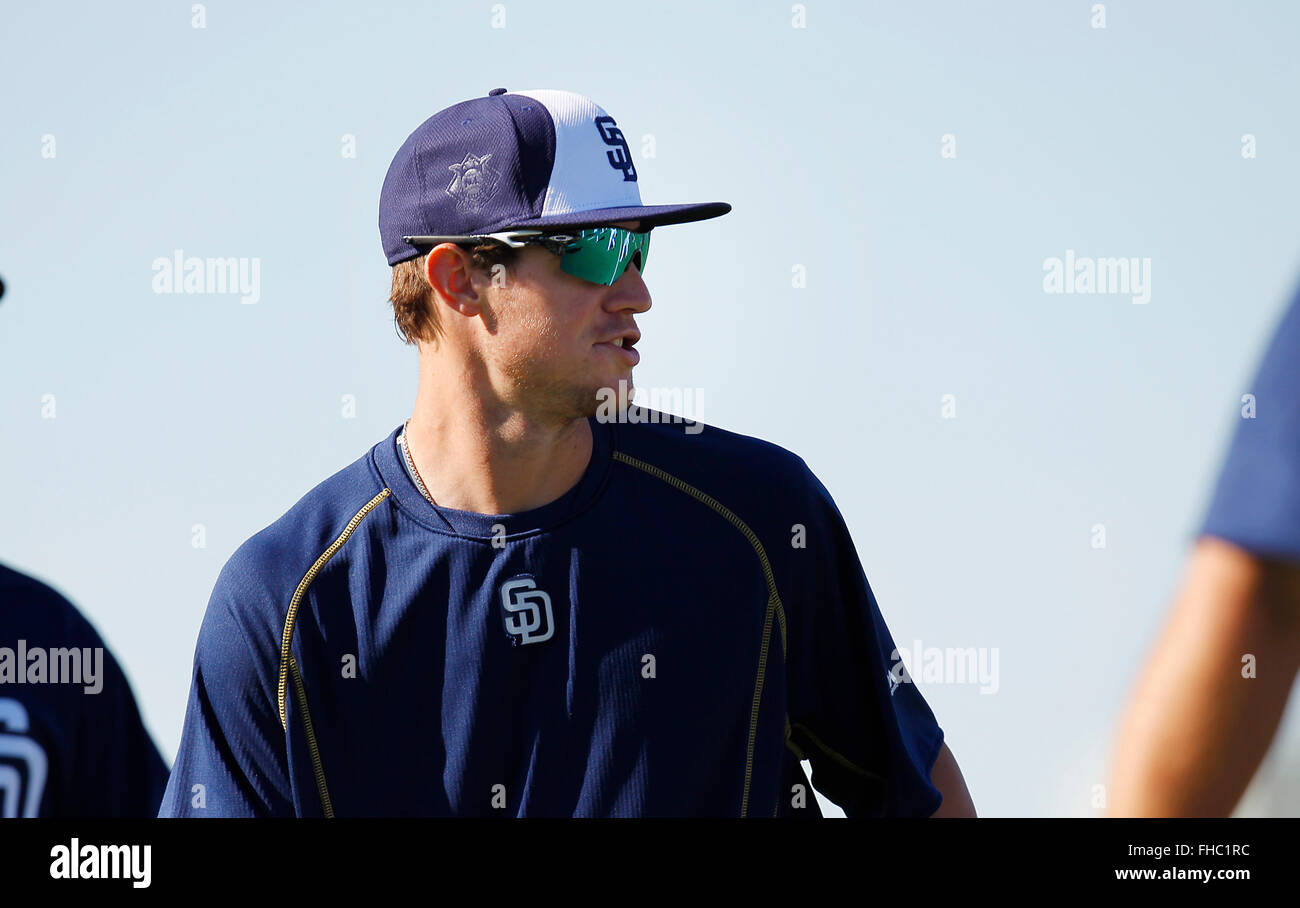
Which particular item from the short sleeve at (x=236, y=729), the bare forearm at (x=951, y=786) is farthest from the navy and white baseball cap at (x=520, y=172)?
the bare forearm at (x=951, y=786)

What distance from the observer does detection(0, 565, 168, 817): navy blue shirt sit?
3670mm

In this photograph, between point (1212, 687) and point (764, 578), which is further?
point (764, 578)

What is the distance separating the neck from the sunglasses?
0.27m

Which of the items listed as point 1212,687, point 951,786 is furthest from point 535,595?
point 1212,687

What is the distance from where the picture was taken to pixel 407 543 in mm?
2928

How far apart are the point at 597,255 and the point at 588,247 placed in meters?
0.02

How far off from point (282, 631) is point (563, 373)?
69 centimetres

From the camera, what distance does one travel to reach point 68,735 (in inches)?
147

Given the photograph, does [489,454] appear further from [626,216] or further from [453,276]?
[626,216]

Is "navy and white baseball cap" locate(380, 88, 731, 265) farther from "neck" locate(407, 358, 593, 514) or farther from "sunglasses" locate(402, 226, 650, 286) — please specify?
"neck" locate(407, 358, 593, 514)

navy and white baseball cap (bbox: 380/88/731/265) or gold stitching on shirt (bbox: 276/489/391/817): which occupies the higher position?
navy and white baseball cap (bbox: 380/88/731/265)

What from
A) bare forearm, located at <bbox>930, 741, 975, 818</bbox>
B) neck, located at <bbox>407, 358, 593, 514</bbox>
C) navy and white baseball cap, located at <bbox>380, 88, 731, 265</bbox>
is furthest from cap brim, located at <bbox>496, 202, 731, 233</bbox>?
bare forearm, located at <bbox>930, 741, 975, 818</bbox>

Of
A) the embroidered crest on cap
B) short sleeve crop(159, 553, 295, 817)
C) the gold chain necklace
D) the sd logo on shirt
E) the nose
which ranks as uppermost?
the embroidered crest on cap
